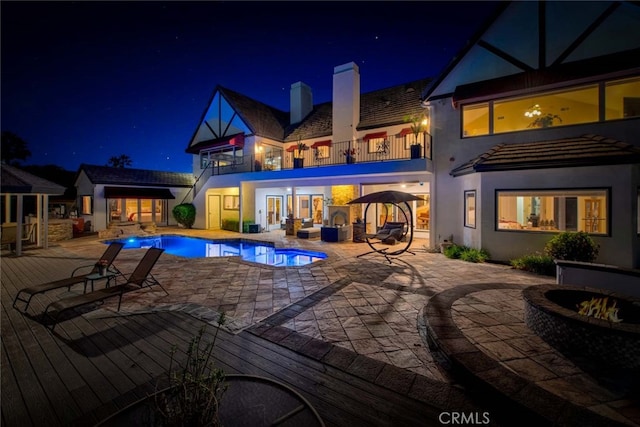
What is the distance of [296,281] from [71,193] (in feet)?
96.0

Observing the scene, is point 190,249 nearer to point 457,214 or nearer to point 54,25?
point 457,214

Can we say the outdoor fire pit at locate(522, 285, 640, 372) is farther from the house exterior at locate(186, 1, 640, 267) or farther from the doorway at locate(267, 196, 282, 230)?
the doorway at locate(267, 196, 282, 230)

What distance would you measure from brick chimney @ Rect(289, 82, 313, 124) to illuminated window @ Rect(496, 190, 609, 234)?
15555 millimetres

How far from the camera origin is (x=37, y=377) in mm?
3029

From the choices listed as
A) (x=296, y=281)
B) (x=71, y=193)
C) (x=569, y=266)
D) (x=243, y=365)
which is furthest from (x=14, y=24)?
(x=569, y=266)

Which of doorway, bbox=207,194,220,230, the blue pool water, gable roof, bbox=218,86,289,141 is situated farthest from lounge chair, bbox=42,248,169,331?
doorway, bbox=207,194,220,230

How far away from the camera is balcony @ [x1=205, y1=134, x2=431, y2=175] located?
14227 mm

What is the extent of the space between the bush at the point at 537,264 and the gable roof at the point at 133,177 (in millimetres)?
24278

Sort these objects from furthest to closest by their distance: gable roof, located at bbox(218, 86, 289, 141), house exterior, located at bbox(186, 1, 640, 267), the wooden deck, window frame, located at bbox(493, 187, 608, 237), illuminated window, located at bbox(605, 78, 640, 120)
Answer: gable roof, located at bbox(218, 86, 289, 141) → illuminated window, located at bbox(605, 78, 640, 120) → house exterior, located at bbox(186, 1, 640, 267) → window frame, located at bbox(493, 187, 608, 237) → the wooden deck

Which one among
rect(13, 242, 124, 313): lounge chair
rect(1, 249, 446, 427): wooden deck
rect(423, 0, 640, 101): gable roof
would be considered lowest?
rect(1, 249, 446, 427): wooden deck

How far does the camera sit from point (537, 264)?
24.7ft

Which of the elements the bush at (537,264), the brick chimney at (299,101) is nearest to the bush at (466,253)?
the bush at (537,264)

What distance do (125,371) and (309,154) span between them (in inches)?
630

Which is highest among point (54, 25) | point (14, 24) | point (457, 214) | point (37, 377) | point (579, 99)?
point (54, 25)
